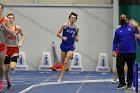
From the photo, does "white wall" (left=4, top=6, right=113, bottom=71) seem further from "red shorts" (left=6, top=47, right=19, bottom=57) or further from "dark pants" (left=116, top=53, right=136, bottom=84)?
"red shorts" (left=6, top=47, right=19, bottom=57)

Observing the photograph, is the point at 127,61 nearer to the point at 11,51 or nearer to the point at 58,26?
the point at 11,51

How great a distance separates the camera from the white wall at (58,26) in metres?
20.9

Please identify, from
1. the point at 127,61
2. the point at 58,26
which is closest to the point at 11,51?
the point at 127,61

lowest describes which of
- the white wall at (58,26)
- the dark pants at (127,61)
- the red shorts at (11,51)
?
the dark pants at (127,61)

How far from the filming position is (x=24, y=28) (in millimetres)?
21016

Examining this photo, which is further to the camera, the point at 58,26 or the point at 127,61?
the point at 58,26

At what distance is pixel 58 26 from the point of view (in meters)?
21.1

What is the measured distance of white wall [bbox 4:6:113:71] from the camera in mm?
20906

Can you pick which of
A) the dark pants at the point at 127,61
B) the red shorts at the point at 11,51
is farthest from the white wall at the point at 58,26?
the red shorts at the point at 11,51

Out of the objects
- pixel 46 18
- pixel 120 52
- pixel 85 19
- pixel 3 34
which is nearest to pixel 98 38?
pixel 85 19

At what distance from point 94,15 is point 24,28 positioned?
3.48 metres

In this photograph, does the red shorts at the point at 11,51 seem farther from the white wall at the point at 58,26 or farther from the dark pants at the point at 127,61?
the white wall at the point at 58,26

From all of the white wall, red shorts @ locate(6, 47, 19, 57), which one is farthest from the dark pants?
the white wall

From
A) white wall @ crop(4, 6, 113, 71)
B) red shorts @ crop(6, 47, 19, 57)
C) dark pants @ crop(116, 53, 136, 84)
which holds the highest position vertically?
white wall @ crop(4, 6, 113, 71)
